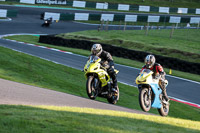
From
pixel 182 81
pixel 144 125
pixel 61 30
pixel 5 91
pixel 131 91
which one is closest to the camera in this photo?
pixel 144 125

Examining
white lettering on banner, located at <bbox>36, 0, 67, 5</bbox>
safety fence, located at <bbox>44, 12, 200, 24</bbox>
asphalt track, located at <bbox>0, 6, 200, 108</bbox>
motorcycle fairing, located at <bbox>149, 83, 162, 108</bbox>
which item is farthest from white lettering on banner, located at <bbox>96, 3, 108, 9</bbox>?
motorcycle fairing, located at <bbox>149, 83, 162, 108</bbox>

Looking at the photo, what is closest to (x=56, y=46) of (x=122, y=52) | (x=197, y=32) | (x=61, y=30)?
(x=122, y=52)

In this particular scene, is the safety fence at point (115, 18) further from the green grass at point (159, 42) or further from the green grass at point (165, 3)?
the green grass at point (159, 42)

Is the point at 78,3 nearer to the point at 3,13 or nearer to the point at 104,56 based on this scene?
the point at 3,13

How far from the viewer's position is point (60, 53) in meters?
26.1

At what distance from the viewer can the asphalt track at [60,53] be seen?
18047 millimetres

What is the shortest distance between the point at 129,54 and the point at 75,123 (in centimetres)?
1968

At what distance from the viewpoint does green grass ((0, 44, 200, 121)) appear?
14202 mm

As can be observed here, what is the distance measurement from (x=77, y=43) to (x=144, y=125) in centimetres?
2271

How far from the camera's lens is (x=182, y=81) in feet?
66.6

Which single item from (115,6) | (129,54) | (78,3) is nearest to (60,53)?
(129,54)

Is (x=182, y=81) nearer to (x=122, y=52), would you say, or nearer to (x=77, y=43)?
(x=122, y=52)

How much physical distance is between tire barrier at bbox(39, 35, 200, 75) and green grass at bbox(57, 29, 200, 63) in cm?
189

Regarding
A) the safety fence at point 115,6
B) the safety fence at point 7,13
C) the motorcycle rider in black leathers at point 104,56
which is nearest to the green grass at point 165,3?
the safety fence at point 115,6
